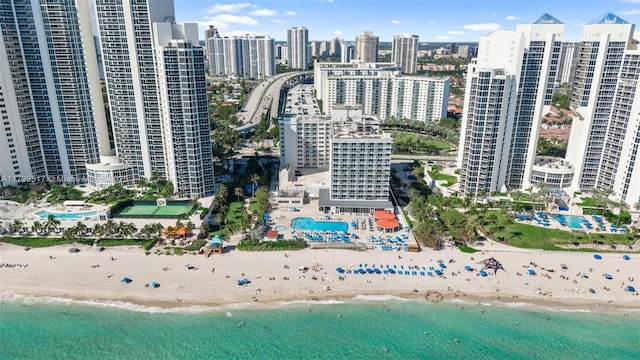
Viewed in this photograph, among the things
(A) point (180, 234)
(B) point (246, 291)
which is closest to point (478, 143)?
(B) point (246, 291)

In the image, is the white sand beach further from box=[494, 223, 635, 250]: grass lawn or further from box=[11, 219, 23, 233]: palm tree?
box=[11, 219, 23, 233]: palm tree

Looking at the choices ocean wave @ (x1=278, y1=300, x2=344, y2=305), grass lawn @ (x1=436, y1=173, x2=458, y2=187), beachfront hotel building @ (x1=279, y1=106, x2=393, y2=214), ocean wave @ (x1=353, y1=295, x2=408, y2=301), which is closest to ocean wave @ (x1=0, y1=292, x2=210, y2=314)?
ocean wave @ (x1=278, y1=300, x2=344, y2=305)

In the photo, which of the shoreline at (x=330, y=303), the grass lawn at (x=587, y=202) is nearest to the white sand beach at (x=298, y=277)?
the shoreline at (x=330, y=303)

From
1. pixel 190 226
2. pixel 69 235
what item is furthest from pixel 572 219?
pixel 69 235

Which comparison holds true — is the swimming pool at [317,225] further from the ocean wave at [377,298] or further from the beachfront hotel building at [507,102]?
the beachfront hotel building at [507,102]

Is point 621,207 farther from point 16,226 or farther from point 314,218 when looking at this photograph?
point 16,226

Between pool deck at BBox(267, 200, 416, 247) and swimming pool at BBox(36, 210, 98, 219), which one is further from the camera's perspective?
swimming pool at BBox(36, 210, 98, 219)
